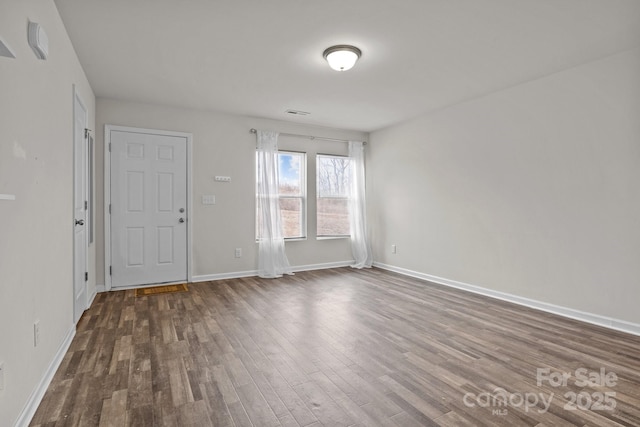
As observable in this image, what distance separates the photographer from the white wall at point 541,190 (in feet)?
10.2

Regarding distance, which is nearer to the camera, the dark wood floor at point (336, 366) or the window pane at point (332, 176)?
the dark wood floor at point (336, 366)

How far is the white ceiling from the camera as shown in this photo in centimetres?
245

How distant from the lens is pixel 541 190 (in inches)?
145

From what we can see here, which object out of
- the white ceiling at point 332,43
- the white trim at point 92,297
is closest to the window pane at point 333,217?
the white ceiling at point 332,43

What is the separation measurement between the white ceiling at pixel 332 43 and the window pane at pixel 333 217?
2144 mm

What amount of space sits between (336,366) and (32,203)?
2.14 m

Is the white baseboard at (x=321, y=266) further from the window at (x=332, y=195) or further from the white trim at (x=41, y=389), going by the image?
the white trim at (x=41, y=389)

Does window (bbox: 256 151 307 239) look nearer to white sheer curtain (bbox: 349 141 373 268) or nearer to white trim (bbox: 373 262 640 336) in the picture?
white sheer curtain (bbox: 349 141 373 268)

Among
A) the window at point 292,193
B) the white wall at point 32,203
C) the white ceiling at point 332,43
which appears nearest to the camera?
the white wall at point 32,203

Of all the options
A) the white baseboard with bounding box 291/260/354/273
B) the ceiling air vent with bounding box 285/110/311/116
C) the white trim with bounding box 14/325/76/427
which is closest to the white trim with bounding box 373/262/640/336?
the white baseboard with bounding box 291/260/354/273

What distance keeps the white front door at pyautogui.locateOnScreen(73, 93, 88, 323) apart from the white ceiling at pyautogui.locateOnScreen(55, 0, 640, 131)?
61 cm

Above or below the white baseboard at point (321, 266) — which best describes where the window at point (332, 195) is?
above

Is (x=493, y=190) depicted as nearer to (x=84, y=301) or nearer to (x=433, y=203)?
(x=433, y=203)

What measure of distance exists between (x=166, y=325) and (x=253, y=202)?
254 cm
